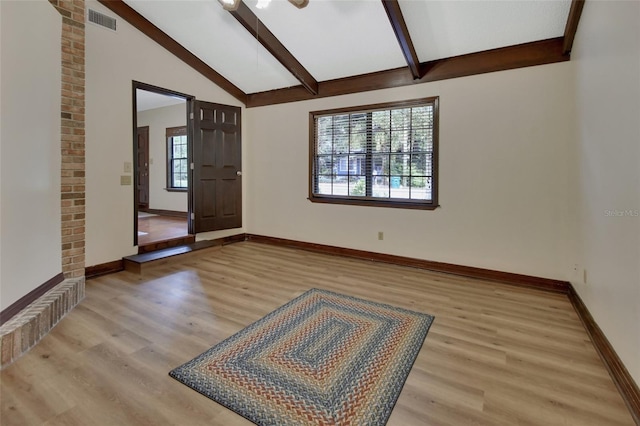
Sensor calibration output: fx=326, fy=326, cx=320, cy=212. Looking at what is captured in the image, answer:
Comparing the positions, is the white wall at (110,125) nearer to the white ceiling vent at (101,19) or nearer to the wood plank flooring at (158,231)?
the white ceiling vent at (101,19)

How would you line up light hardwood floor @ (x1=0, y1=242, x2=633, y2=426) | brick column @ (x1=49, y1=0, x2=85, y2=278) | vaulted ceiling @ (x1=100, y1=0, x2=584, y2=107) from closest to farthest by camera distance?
1. light hardwood floor @ (x1=0, y1=242, x2=633, y2=426)
2. brick column @ (x1=49, y1=0, x2=85, y2=278)
3. vaulted ceiling @ (x1=100, y1=0, x2=584, y2=107)

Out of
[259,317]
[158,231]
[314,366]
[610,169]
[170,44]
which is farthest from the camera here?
[158,231]

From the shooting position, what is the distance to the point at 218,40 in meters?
4.22

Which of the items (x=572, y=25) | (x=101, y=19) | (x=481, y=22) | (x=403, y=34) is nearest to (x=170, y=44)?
(x=101, y=19)

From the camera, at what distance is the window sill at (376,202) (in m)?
4.07

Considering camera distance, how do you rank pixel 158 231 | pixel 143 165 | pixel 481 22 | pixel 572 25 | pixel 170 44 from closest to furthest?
1. pixel 572 25
2. pixel 481 22
3. pixel 170 44
4. pixel 158 231
5. pixel 143 165

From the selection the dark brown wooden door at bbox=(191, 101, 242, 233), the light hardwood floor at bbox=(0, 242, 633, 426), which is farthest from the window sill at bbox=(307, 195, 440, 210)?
the dark brown wooden door at bbox=(191, 101, 242, 233)

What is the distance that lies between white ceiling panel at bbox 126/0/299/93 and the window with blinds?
3.13 feet

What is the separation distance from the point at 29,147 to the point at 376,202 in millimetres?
3555

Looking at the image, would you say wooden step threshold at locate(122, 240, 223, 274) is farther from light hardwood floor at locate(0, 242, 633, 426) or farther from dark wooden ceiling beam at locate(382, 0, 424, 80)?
dark wooden ceiling beam at locate(382, 0, 424, 80)

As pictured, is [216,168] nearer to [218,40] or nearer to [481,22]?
[218,40]

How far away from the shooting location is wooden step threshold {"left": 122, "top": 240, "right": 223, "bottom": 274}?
149 inches

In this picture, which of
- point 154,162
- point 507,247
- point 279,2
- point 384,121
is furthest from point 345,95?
point 154,162

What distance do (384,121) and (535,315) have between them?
2.80 meters
